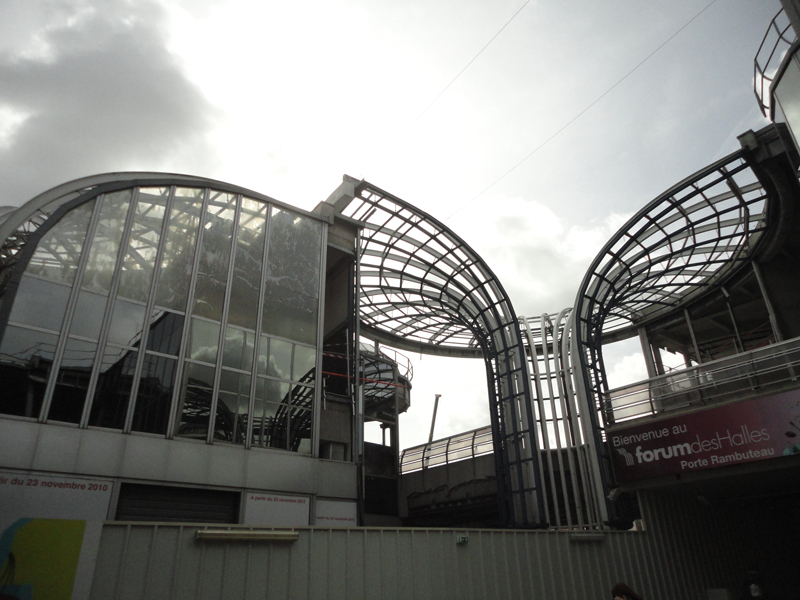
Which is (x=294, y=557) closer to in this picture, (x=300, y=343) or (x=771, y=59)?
(x=300, y=343)

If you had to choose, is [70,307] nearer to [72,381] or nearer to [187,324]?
[72,381]

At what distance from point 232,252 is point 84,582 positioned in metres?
11.9

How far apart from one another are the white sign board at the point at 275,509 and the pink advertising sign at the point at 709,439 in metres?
11.3

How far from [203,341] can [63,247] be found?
178 inches

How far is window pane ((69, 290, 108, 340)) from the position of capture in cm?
1366

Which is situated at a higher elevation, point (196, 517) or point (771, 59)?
point (771, 59)

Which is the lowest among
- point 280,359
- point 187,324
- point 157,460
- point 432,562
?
point 432,562

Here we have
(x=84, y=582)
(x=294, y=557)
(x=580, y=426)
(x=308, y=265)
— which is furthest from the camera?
(x=580, y=426)

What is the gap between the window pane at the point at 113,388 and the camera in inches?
522

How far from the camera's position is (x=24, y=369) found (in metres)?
12.5

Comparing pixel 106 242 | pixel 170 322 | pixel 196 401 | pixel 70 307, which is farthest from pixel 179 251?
pixel 196 401

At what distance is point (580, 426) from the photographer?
69.4 ft

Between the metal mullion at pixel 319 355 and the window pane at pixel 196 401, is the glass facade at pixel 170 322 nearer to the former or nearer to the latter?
the window pane at pixel 196 401

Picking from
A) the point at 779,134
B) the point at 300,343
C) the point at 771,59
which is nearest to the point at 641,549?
the point at 300,343
